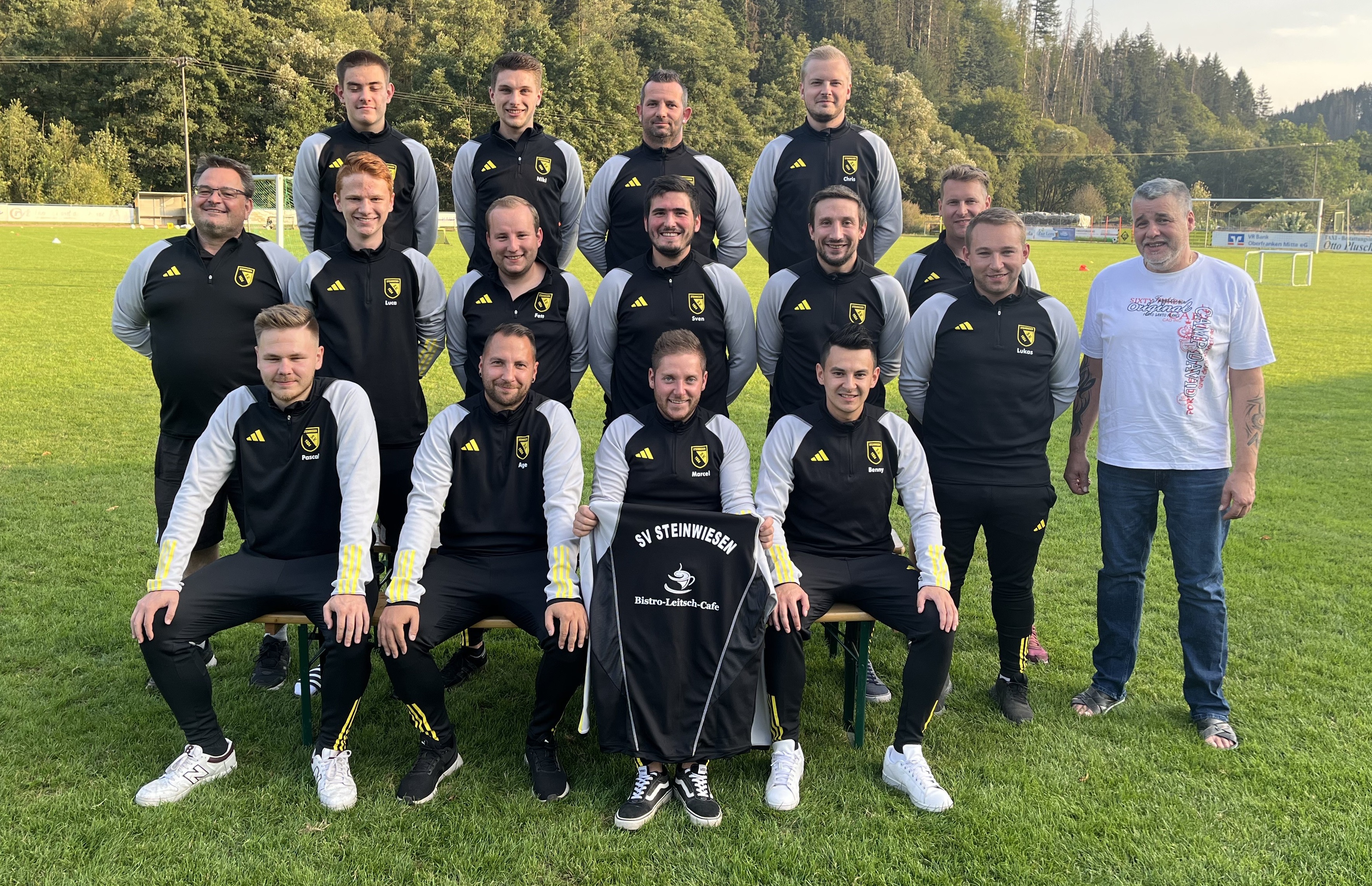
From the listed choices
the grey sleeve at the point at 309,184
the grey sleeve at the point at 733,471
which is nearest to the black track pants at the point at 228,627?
the grey sleeve at the point at 733,471

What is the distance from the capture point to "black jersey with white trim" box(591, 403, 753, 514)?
4.09m

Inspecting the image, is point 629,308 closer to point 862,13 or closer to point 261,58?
point 261,58

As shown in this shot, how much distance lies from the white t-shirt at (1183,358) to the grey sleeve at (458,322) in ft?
9.73

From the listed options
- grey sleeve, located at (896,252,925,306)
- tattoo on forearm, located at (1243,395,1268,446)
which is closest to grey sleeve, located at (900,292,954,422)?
grey sleeve, located at (896,252,925,306)

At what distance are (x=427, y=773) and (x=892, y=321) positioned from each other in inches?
117

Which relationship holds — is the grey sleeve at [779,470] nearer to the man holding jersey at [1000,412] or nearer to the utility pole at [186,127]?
the man holding jersey at [1000,412]

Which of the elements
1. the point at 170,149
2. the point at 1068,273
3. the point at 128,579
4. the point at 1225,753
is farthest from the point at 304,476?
the point at 170,149

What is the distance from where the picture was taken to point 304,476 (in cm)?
397

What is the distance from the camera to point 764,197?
565 centimetres

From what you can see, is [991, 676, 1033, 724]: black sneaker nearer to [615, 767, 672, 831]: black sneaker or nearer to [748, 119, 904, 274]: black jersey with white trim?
[615, 767, 672, 831]: black sneaker

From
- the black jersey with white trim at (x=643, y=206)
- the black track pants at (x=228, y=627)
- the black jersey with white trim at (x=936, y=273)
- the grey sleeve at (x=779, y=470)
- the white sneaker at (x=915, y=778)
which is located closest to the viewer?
the white sneaker at (x=915, y=778)

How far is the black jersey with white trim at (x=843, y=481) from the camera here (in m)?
4.14

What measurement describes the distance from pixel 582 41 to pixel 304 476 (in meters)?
78.8

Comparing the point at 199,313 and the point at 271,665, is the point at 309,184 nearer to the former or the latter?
the point at 199,313
